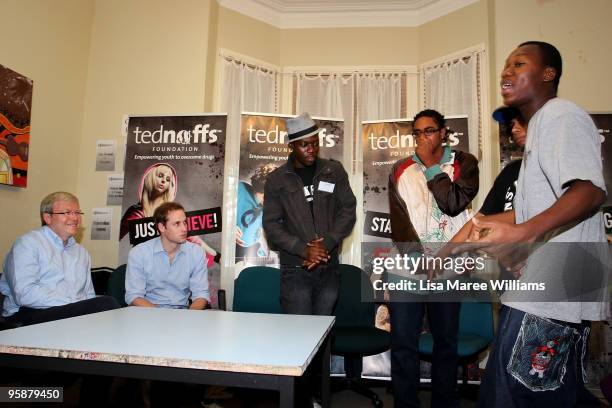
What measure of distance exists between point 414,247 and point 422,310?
355 mm

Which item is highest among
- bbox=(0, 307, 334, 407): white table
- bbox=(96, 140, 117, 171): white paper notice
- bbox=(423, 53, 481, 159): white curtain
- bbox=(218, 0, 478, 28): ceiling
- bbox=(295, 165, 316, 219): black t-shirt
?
bbox=(218, 0, 478, 28): ceiling

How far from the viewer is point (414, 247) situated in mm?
2408

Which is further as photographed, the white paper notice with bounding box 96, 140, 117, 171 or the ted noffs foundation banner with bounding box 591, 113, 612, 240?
the white paper notice with bounding box 96, 140, 117, 171

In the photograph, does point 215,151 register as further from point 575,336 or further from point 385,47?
point 575,336

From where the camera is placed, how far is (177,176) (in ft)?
12.7

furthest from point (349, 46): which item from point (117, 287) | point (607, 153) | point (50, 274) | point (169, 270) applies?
point (50, 274)

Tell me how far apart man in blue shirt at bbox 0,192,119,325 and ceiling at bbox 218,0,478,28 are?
2.95m

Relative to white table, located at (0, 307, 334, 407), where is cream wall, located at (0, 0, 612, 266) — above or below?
A: above

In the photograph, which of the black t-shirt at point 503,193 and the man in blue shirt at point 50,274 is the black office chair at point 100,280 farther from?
the black t-shirt at point 503,193

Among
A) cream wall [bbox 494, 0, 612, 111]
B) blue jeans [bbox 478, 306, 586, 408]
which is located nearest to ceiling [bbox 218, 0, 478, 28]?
cream wall [bbox 494, 0, 612, 111]

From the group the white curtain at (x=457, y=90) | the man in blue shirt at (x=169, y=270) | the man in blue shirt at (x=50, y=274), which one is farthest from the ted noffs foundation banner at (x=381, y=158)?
the man in blue shirt at (x=50, y=274)

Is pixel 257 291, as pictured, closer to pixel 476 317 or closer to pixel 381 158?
pixel 381 158

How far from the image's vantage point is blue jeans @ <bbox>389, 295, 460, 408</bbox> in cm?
235

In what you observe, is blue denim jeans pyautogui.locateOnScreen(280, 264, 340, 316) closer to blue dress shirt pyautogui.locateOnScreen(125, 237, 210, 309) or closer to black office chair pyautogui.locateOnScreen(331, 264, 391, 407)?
black office chair pyautogui.locateOnScreen(331, 264, 391, 407)
